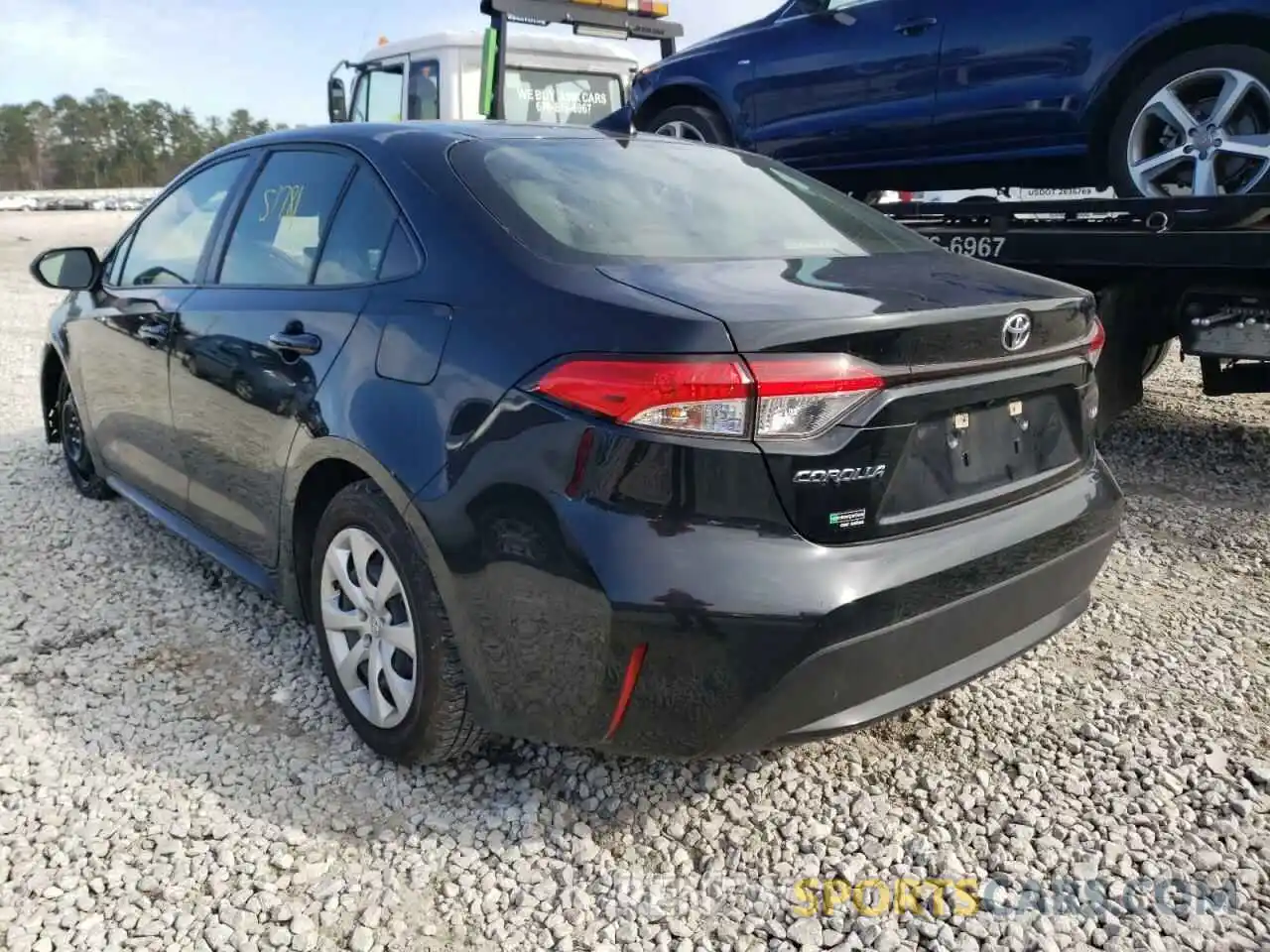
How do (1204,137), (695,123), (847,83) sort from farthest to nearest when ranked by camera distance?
(695,123), (847,83), (1204,137)

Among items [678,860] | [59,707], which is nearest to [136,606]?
[59,707]

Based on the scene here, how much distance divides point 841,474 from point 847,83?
3943 mm

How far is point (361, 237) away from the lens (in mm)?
2713

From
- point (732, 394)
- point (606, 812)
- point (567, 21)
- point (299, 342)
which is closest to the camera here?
point (732, 394)

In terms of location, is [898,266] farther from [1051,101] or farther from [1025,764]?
[1051,101]

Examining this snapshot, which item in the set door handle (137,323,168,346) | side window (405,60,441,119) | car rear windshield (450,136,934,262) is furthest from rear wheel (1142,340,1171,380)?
side window (405,60,441,119)

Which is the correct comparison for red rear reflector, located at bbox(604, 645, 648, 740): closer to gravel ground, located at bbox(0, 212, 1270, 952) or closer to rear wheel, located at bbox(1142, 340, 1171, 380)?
gravel ground, located at bbox(0, 212, 1270, 952)

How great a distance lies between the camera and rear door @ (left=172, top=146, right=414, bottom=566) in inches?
105

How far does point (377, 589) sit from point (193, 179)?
205 cm

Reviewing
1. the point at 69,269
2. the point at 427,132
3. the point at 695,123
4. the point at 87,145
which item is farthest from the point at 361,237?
the point at 87,145

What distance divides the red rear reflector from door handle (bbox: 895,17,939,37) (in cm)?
404

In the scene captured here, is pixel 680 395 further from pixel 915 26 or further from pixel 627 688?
pixel 915 26

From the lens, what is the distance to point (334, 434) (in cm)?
254

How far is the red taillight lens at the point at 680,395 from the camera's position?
1.92 m
